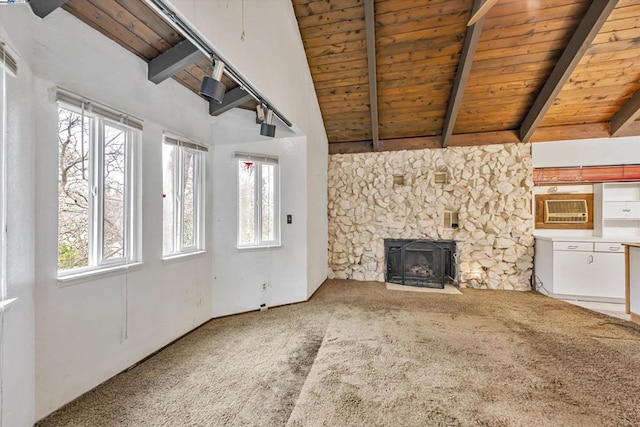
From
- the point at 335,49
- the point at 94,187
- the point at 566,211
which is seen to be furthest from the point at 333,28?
the point at 566,211

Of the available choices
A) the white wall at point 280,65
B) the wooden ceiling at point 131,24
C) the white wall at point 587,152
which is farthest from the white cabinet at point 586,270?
the wooden ceiling at point 131,24

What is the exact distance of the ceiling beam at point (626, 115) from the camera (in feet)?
11.8

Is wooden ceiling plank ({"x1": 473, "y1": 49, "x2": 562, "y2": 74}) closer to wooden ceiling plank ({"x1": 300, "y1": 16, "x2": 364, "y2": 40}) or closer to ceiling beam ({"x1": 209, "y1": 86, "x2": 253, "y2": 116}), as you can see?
wooden ceiling plank ({"x1": 300, "y1": 16, "x2": 364, "y2": 40})

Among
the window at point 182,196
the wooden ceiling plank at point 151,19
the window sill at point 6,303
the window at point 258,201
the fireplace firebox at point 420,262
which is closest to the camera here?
the window sill at point 6,303

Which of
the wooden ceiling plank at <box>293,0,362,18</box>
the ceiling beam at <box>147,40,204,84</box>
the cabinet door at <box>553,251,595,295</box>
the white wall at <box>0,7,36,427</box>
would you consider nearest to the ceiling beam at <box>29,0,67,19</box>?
the white wall at <box>0,7,36,427</box>

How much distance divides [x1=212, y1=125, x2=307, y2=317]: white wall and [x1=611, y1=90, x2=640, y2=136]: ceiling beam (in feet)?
15.1

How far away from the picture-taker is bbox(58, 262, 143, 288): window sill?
171cm

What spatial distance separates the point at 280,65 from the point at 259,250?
2.23 m

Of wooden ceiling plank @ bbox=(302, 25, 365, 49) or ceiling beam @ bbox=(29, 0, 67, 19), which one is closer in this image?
ceiling beam @ bbox=(29, 0, 67, 19)

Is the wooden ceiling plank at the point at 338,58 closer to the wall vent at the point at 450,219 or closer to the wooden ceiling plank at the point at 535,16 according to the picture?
the wooden ceiling plank at the point at 535,16

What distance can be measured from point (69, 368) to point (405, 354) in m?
2.52

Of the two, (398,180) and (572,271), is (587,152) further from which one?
(398,180)

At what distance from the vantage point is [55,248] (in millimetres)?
1686

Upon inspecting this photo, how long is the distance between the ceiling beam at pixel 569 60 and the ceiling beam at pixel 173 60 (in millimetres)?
3989
